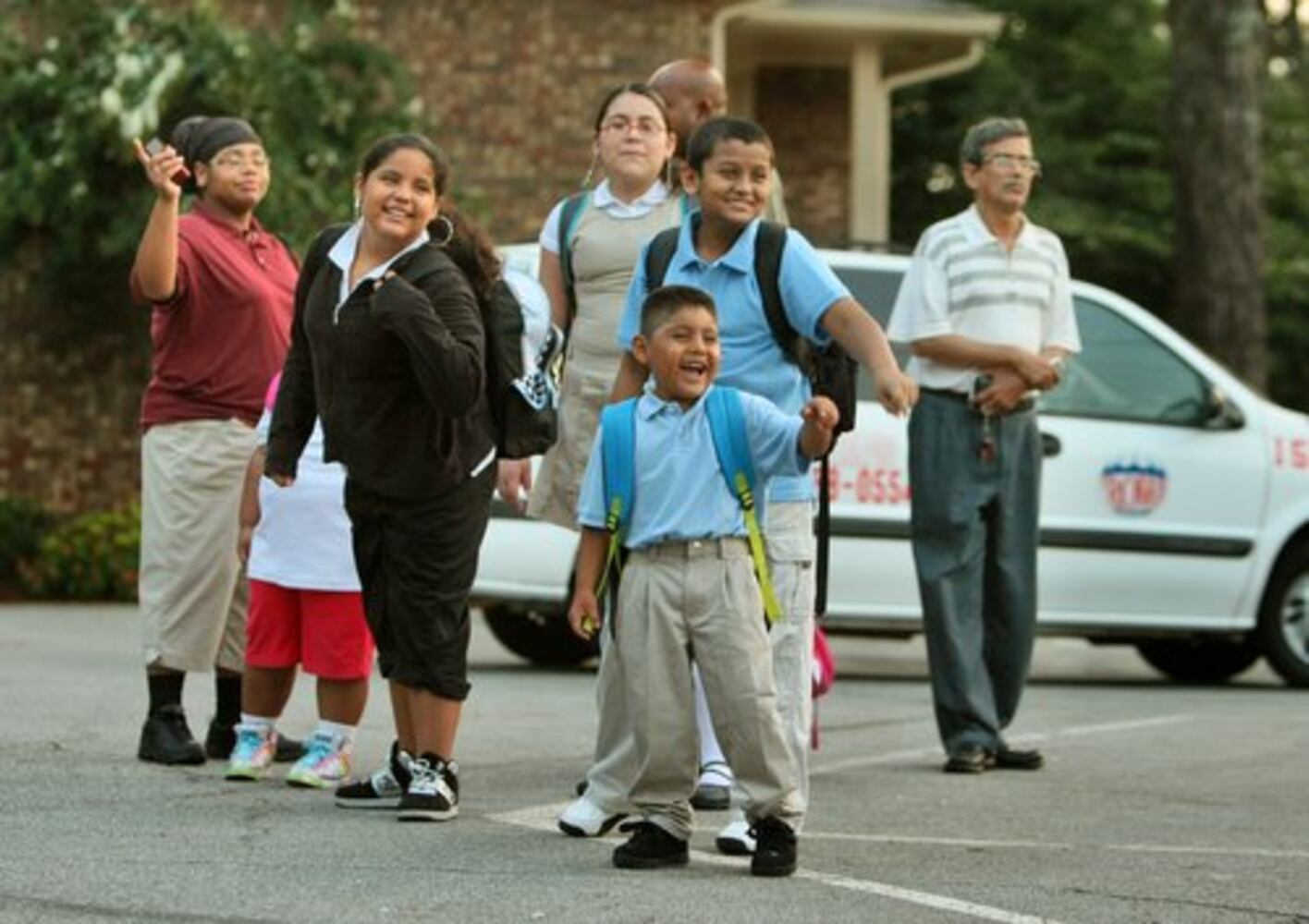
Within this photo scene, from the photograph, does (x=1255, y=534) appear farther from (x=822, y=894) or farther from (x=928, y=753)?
(x=822, y=894)

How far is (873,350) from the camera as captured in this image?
800 centimetres

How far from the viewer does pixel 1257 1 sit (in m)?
24.0

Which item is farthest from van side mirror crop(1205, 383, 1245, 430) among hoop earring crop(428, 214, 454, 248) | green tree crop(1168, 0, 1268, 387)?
green tree crop(1168, 0, 1268, 387)

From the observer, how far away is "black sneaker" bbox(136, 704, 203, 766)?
9.90m

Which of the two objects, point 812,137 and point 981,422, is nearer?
point 981,422

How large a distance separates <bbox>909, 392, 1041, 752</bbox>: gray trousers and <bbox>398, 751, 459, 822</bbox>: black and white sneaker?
7.87 ft

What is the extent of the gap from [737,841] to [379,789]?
1351 mm

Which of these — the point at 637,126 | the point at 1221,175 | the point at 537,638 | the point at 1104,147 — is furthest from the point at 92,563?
the point at 1104,147

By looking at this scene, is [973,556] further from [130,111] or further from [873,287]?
[130,111]

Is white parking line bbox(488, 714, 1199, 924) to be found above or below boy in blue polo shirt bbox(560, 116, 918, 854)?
below

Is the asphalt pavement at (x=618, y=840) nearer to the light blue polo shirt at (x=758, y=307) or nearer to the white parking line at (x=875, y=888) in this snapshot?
the white parking line at (x=875, y=888)

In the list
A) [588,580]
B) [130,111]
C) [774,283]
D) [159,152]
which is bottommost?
[588,580]

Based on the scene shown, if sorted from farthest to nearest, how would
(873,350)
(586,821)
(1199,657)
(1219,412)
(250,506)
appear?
(1199,657), (1219,412), (250,506), (586,821), (873,350)

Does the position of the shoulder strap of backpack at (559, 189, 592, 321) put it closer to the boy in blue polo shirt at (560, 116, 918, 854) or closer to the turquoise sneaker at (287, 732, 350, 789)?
the boy in blue polo shirt at (560, 116, 918, 854)
